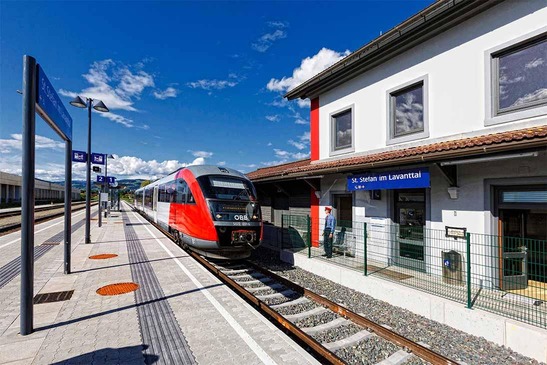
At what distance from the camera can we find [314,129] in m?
12.9

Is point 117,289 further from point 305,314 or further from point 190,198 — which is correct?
point 305,314

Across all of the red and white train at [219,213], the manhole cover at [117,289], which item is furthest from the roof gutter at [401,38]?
the manhole cover at [117,289]

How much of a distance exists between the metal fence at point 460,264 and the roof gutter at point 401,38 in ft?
17.6

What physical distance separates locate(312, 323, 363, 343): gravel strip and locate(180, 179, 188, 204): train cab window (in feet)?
21.6

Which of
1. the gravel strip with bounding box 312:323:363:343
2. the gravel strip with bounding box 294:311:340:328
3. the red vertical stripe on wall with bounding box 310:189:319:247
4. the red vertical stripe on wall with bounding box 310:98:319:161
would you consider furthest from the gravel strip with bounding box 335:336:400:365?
the red vertical stripe on wall with bounding box 310:98:319:161

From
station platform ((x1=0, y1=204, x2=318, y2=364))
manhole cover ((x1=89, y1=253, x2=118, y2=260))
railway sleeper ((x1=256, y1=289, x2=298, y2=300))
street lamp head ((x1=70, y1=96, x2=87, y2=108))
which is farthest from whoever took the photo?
street lamp head ((x1=70, y1=96, x2=87, y2=108))

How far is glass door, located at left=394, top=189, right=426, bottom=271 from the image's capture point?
25.5 ft

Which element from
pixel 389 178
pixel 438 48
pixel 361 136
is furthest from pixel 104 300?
pixel 438 48

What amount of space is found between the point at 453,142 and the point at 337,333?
5.10 meters

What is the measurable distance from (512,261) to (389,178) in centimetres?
314

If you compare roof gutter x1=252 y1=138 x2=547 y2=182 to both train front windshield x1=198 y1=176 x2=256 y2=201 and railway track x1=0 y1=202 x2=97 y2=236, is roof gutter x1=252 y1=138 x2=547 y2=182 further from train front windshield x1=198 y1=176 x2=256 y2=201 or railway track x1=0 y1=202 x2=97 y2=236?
railway track x1=0 y1=202 x2=97 y2=236

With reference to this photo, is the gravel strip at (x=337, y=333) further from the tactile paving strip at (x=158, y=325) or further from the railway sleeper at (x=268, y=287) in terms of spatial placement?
the railway sleeper at (x=268, y=287)

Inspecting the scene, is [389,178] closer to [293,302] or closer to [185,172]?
[293,302]

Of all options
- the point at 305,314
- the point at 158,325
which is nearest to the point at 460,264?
the point at 305,314
